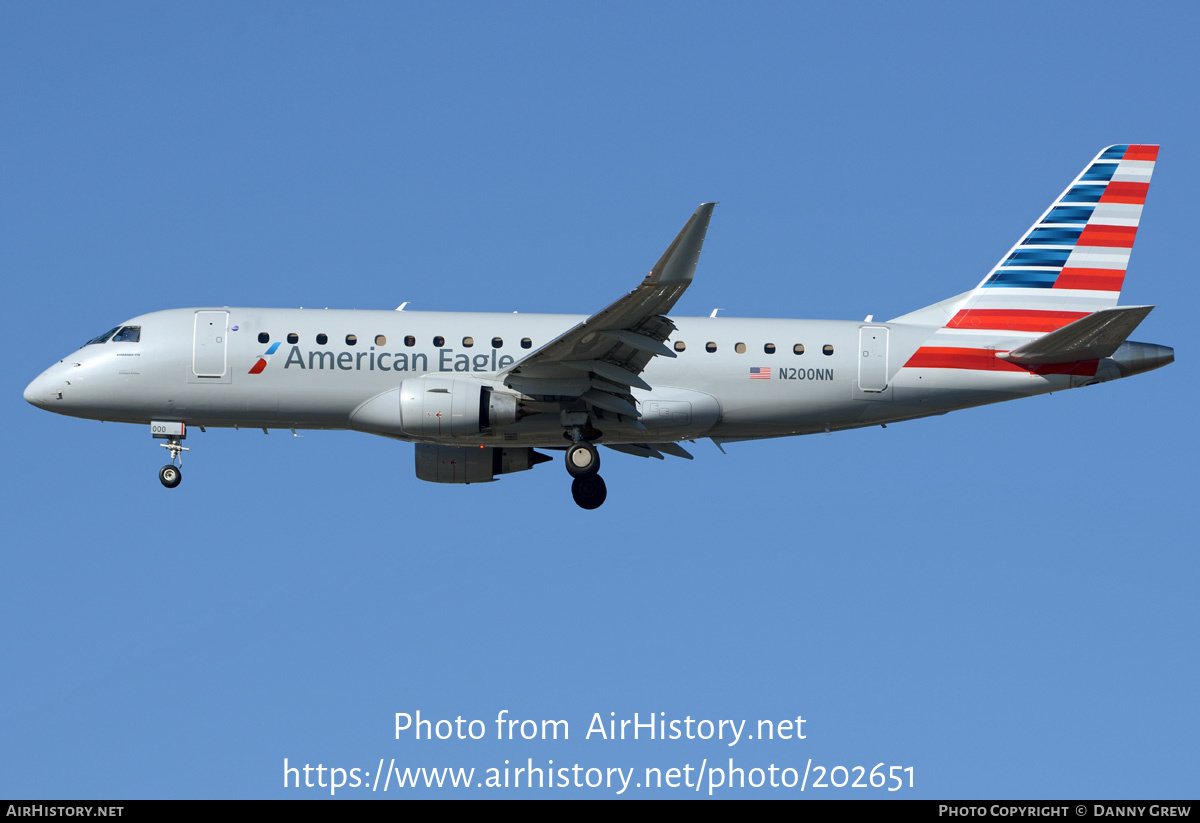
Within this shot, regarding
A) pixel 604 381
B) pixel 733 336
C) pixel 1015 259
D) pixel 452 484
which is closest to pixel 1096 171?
pixel 1015 259

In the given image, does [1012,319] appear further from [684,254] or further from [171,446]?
[171,446]

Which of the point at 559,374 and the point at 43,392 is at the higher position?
the point at 43,392

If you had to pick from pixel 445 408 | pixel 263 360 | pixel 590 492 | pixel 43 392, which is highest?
pixel 263 360

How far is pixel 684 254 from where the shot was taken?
101ft

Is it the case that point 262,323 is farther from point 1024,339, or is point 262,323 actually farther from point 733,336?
point 1024,339

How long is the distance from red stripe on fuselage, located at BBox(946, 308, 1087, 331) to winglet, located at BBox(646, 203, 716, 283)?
9709mm

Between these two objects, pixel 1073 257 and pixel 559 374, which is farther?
pixel 1073 257

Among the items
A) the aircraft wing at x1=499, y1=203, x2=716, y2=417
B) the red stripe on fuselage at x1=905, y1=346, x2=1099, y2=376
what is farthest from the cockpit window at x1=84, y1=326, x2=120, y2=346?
the red stripe on fuselage at x1=905, y1=346, x2=1099, y2=376

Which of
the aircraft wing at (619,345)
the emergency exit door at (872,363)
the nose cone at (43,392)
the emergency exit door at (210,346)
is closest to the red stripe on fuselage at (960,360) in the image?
the emergency exit door at (872,363)

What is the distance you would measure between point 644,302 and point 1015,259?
11968 millimetres

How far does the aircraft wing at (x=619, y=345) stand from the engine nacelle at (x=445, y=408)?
2.05 feet

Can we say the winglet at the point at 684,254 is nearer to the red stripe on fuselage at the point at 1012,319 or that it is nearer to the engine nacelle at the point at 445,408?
the engine nacelle at the point at 445,408

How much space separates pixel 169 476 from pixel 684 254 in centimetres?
1488

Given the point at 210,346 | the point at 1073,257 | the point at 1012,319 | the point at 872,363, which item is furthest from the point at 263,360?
the point at 1073,257
